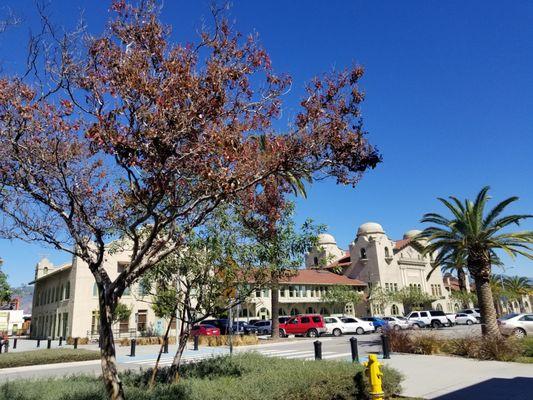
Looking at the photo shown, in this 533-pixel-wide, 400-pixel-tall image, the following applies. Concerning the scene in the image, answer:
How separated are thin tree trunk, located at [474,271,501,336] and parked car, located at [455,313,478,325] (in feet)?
110

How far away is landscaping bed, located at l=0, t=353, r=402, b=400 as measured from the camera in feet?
24.9

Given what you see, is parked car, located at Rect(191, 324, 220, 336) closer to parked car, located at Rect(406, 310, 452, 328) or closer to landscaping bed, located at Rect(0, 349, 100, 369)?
landscaping bed, located at Rect(0, 349, 100, 369)

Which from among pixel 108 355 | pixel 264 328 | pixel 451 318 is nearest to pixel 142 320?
pixel 264 328

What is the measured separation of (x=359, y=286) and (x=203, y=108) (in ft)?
204

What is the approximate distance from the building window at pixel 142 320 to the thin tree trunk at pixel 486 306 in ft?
106

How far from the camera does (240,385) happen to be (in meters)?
7.89

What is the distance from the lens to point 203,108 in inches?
248

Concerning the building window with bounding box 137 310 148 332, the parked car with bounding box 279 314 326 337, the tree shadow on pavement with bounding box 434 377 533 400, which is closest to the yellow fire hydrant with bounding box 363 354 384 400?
the tree shadow on pavement with bounding box 434 377 533 400

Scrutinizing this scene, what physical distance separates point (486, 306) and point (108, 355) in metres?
19.0

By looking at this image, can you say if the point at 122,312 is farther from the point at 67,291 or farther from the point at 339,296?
the point at 339,296

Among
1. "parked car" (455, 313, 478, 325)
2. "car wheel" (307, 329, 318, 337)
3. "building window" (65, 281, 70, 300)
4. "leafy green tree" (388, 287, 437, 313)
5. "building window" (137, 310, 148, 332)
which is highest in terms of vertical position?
Result: "building window" (65, 281, 70, 300)

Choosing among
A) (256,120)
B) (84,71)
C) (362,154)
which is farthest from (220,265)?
(84,71)

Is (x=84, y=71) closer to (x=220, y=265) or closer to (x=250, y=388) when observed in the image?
(x=220, y=265)

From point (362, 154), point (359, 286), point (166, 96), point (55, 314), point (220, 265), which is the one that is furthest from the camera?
point (359, 286)
